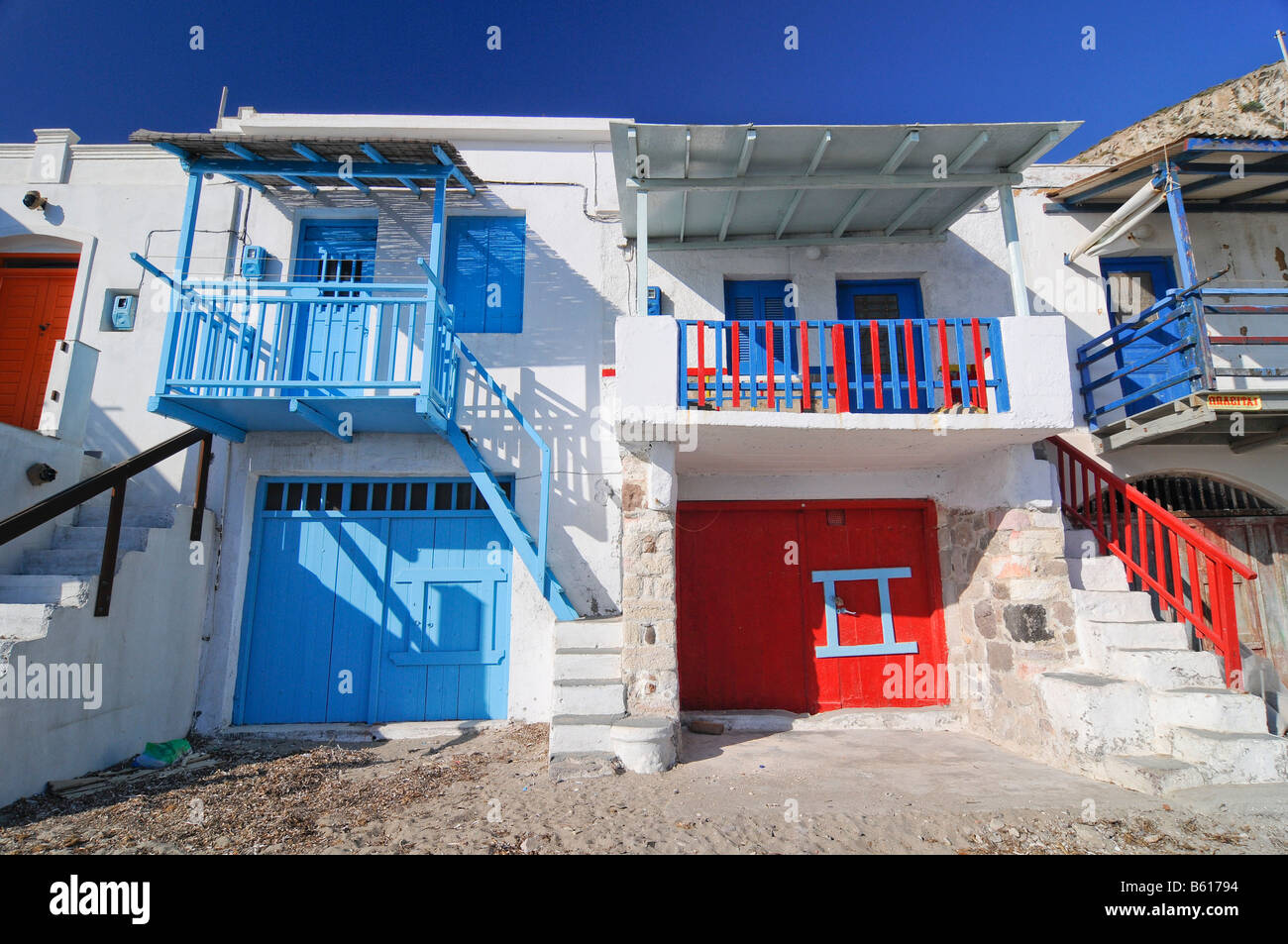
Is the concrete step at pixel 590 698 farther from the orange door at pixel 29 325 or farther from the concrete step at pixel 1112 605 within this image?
the orange door at pixel 29 325

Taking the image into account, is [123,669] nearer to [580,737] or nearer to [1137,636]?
[580,737]

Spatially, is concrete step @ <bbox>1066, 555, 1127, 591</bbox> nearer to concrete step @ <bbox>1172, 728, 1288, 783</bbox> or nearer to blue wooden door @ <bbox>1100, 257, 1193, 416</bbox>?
concrete step @ <bbox>1172, 728, 1288, 783</bbox>

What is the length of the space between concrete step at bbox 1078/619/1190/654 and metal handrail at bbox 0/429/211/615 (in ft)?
26.6

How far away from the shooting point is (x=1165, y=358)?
22.0 feet

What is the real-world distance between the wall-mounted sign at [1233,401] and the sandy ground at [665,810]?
3327 millimetres

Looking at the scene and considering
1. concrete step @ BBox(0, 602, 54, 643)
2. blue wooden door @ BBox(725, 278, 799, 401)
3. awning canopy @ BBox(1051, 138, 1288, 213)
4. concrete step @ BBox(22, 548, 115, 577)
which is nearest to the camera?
concrete step @ BBox(0, 602, 54, 643)

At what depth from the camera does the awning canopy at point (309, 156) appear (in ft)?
19.6

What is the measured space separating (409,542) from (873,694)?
5.15 meters

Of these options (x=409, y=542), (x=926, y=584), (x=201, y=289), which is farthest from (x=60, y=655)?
(x=926, y=584)

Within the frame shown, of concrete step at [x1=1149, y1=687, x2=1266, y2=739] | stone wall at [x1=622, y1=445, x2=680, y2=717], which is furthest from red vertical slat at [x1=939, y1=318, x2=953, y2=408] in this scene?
concrete step at [x1=1149, y1=687, x2=1266, y2=739]

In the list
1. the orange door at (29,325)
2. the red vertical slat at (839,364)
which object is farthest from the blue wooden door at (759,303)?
the orange door at (29,325)

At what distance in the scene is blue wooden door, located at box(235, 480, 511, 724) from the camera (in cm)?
641

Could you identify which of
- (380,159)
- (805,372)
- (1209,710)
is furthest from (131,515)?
(1209,710)

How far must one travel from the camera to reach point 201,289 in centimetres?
611
